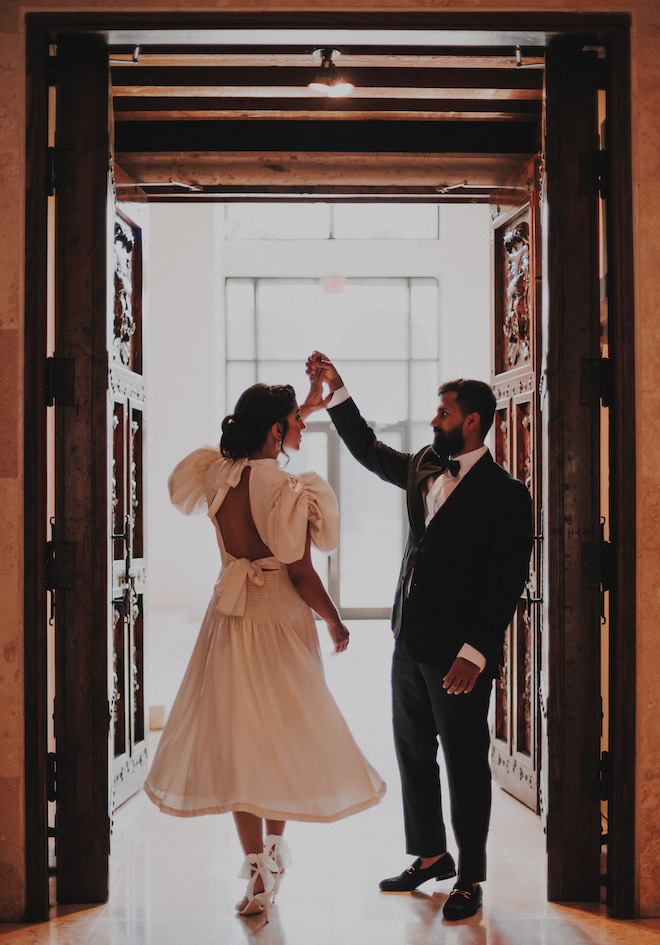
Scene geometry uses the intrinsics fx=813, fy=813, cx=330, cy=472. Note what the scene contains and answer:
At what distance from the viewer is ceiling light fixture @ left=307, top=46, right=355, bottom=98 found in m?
2.92

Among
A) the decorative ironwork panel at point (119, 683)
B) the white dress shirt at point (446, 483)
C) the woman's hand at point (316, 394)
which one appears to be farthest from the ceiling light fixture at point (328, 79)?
the decorative ironwork panel at point (119, 683)

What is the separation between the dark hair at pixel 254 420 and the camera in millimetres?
2750

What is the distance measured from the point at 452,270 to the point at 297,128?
7640mm

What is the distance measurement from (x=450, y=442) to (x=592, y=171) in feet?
3.52

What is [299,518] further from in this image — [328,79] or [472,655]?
[328,79]

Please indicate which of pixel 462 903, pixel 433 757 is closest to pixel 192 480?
pixel 433 757

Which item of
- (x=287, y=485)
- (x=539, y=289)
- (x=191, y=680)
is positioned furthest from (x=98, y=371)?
(x=539, y=289)

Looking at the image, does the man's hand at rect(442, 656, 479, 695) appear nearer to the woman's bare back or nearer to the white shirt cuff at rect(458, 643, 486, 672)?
the white shirt cuff at rect(458, 643, 486, 672)

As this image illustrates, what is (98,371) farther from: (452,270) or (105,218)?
(452,270)

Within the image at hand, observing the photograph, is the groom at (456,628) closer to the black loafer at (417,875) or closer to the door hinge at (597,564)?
the black loafer at (417,875)

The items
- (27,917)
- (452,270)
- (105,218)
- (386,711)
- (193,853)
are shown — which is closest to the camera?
(27,917)

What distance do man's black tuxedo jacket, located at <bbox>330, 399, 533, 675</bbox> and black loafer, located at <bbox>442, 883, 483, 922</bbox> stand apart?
2.43 ft

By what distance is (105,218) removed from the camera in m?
2.88

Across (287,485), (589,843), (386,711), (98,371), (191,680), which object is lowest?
(386,711)
